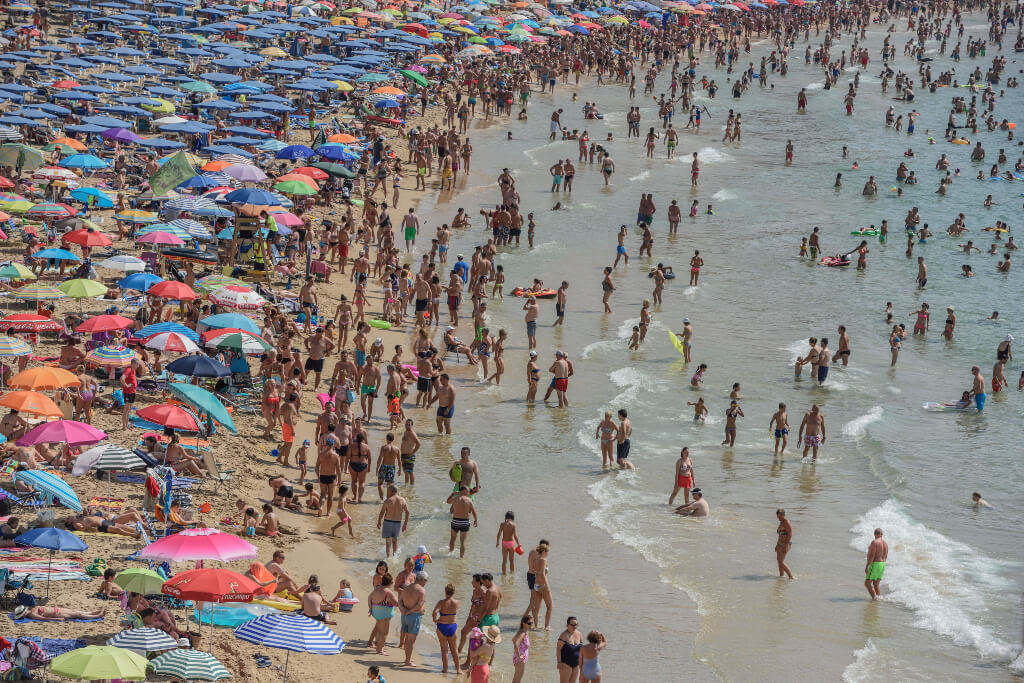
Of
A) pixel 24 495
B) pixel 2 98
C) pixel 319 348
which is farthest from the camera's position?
pixel 2 98

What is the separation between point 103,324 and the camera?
1727 cm

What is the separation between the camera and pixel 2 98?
102ft

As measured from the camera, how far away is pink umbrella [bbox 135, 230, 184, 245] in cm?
2119

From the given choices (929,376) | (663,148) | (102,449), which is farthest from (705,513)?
(663,148)

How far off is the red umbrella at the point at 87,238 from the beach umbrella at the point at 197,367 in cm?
549

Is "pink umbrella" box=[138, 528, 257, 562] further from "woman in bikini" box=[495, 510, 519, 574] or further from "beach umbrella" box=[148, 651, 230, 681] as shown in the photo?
"woman in bikini" box=[495, 510, 519, 574]

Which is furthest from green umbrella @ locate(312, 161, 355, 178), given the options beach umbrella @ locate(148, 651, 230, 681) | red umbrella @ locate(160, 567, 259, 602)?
beach umbrella @ locate(148, 651, 230, 681)

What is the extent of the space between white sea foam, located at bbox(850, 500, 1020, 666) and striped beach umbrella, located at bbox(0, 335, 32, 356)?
36.9 feet

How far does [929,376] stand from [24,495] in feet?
57.2

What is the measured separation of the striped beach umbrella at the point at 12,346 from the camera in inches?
619

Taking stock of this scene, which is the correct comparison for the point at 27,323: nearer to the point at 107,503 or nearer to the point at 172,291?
the point at 172,291

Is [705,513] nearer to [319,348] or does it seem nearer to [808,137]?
[319,348]

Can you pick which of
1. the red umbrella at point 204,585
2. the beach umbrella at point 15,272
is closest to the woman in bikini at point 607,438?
the red umbrella at point 204,585

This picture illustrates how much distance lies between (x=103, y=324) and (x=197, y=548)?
7288 millimetres
